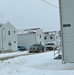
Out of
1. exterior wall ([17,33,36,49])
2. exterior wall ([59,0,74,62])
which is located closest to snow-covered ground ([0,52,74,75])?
exterior wall ([59,0,74,62])

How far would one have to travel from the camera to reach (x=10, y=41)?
214 feet

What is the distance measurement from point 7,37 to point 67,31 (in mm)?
47511

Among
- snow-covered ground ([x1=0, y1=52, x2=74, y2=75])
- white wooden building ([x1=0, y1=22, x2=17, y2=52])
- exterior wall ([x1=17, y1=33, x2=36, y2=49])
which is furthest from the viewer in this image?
exterior wall ([x1=17, y1=33, x2=36, y2=49])

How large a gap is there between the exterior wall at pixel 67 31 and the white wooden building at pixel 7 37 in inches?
1708

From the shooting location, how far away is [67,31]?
1752 cm

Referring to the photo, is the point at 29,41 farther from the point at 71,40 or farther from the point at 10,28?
the point at 71,40

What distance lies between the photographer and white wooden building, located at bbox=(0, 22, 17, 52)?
6100 centimetres

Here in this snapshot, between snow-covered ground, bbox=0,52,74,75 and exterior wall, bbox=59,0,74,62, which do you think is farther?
exterior wall, bbox=59,0,74,62

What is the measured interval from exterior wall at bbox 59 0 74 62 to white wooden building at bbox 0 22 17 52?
142 feet

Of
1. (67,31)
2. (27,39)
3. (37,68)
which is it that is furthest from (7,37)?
(37,68)

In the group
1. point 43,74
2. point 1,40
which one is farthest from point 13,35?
point 43,74

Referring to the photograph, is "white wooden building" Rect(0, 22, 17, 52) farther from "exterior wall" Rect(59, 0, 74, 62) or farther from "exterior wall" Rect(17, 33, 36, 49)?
"exterior wall" Rect(59, 0, 74, 62)

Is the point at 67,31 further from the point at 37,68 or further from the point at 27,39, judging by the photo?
the point at 27,39

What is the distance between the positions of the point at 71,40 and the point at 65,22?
1.26m
